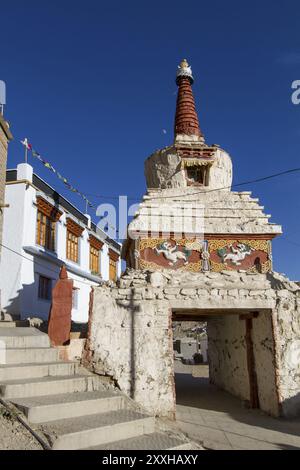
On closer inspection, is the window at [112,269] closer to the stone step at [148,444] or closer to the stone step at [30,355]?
the stone step at [30,355]

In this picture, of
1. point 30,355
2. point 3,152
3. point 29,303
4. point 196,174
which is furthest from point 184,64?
point 30,355

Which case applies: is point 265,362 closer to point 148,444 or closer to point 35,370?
point 148,444

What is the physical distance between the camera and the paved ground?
23.3 ft

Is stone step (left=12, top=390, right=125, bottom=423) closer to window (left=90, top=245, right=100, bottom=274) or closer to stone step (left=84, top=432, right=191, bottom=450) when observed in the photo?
Result: stone step (left=84, top=432, right=191, bottom=450)

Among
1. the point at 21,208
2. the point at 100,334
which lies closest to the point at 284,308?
the point at 100,334

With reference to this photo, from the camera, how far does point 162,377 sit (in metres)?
8.88

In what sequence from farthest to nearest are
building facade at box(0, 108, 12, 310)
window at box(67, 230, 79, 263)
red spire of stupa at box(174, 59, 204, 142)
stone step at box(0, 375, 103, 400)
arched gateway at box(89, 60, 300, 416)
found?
window at box(67, 230, 79, 263) → red spire of stupa at box(174, 59, 204, 142) → building facade at box(0, 108, 12, 310) → arched gateway at box(89, 60, 300, 416) → stone step at box(0, 375, 103, 400)

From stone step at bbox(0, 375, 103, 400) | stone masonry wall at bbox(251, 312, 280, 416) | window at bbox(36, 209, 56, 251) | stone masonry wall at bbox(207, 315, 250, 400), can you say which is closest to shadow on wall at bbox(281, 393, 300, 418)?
stone masonry wall at bbox(251, 312, 280, 416)

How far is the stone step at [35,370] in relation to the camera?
6340 mm

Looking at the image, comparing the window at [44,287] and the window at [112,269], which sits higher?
the window at [112,269]

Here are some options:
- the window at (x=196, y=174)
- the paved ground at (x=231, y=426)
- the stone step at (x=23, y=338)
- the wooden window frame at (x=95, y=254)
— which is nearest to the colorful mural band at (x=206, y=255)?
the stone step at (x=23, y=338)

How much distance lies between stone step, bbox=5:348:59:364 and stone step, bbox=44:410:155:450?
2140mm

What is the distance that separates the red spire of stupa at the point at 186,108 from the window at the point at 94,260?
895 cm
